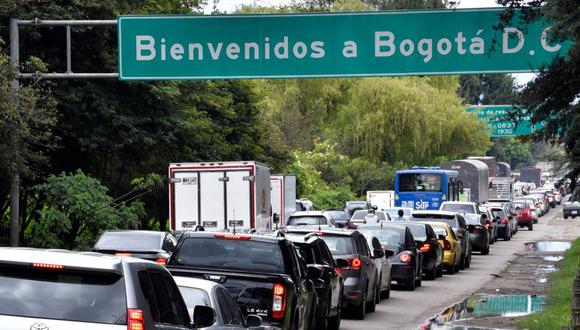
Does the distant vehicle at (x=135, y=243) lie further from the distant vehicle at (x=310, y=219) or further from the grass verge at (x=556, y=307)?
the distant vehicle at (x=310, y=219)

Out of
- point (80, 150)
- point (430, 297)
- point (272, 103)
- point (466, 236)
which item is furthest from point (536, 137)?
point (272, 103)

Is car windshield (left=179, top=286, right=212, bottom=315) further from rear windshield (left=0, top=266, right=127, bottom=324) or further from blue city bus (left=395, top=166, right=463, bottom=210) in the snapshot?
blue city bus (left=395, top=166, right=463, bottom=210)

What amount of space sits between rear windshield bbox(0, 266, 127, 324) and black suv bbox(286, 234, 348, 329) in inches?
369

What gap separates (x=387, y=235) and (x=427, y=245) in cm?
390

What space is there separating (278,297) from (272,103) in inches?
2096

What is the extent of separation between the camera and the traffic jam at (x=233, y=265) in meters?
8.08

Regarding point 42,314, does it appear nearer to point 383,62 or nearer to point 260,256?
point 260,256

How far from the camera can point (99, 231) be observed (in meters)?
32.2

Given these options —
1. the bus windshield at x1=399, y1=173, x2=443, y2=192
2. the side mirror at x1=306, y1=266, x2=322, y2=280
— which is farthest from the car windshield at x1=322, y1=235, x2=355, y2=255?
the bus windshield at x1=399, y1=173, x2=443, y2=192

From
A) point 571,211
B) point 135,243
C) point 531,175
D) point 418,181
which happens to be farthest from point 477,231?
point 531,175

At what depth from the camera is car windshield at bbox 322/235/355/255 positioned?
22125 mm

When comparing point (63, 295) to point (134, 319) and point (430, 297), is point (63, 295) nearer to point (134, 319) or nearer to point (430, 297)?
point (134, 319)

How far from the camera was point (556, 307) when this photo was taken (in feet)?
75.8

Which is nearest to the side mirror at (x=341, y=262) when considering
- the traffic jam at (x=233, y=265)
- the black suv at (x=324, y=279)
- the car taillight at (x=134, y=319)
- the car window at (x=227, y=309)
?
the traffic jam at (x=233, y=265)
